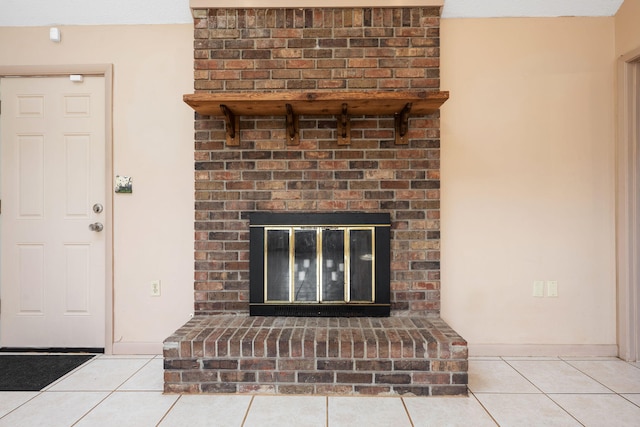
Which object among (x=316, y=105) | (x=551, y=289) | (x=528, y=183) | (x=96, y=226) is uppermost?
(x=316, y=105)

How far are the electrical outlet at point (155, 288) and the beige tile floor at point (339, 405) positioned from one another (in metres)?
0.51

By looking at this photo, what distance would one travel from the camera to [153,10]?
2488mm

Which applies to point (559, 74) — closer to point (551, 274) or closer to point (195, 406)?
point (551, 274)

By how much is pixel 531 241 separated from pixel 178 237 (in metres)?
2.35

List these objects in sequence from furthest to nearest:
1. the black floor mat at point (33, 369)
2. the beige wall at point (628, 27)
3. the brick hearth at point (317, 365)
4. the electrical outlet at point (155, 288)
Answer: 1. the electrical outlet at point (155, 288)
2. the beige wall at point (628, 27)
3. the black floor mat at point (33, 369)
4. the brick hearth at point (317, 365)

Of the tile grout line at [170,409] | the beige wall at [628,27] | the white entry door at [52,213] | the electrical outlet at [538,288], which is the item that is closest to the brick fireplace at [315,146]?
the tile grout line at [170,409]

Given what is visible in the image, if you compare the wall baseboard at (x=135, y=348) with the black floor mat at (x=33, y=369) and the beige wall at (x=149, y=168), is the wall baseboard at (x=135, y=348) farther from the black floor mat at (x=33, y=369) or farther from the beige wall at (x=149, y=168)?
the black floor mat at (x=33, y=369)

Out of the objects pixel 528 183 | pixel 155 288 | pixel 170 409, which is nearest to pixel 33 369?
pixel 155 288

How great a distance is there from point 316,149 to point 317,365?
130 cm

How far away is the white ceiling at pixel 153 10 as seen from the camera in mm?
2461

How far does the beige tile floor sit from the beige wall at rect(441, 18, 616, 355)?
38 cm

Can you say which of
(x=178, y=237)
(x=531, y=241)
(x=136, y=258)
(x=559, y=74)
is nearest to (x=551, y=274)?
(x=531, y=241)

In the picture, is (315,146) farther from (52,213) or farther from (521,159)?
(52,213)

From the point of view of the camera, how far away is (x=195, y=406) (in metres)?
1.84
